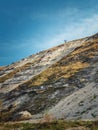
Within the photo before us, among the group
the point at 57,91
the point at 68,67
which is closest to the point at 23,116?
the point at 57,91

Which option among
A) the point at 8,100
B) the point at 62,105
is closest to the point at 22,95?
the point at 8,100

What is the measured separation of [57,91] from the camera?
69812mm

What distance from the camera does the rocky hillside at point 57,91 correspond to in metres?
52.3

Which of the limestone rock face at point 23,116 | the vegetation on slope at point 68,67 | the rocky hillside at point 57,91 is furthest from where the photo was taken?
the vegetation on slope at point 68,67

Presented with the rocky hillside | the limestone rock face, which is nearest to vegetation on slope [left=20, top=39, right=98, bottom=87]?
the rocky hillside

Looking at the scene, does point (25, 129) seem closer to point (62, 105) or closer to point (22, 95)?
point (62, 105)

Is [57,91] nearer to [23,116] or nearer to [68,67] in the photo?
[23,116]

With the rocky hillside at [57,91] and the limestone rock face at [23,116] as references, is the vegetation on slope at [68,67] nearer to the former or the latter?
the rocky hillside at [57,91]

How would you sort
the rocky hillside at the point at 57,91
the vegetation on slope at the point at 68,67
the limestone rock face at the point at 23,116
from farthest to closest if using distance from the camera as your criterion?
the vegetation on slope at the point at 68,67 → the limestone rock face at the point at 23,116 → the rocky hillside at the point at 57,91

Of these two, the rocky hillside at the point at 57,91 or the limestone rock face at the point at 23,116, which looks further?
the limestone rock face at the point at 23,116

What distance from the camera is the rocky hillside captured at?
172ft

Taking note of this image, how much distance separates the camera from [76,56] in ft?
322

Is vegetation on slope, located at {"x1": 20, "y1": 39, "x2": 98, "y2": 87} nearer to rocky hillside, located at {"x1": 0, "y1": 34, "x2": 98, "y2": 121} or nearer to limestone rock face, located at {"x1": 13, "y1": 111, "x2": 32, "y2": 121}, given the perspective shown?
rocky hillside, located at {"x1": 0, "y1": 34, "x2": 98, "y2": 121}

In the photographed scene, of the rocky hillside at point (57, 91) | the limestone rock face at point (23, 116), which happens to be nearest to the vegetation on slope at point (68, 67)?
the rocky hillside at point (57, 91)
